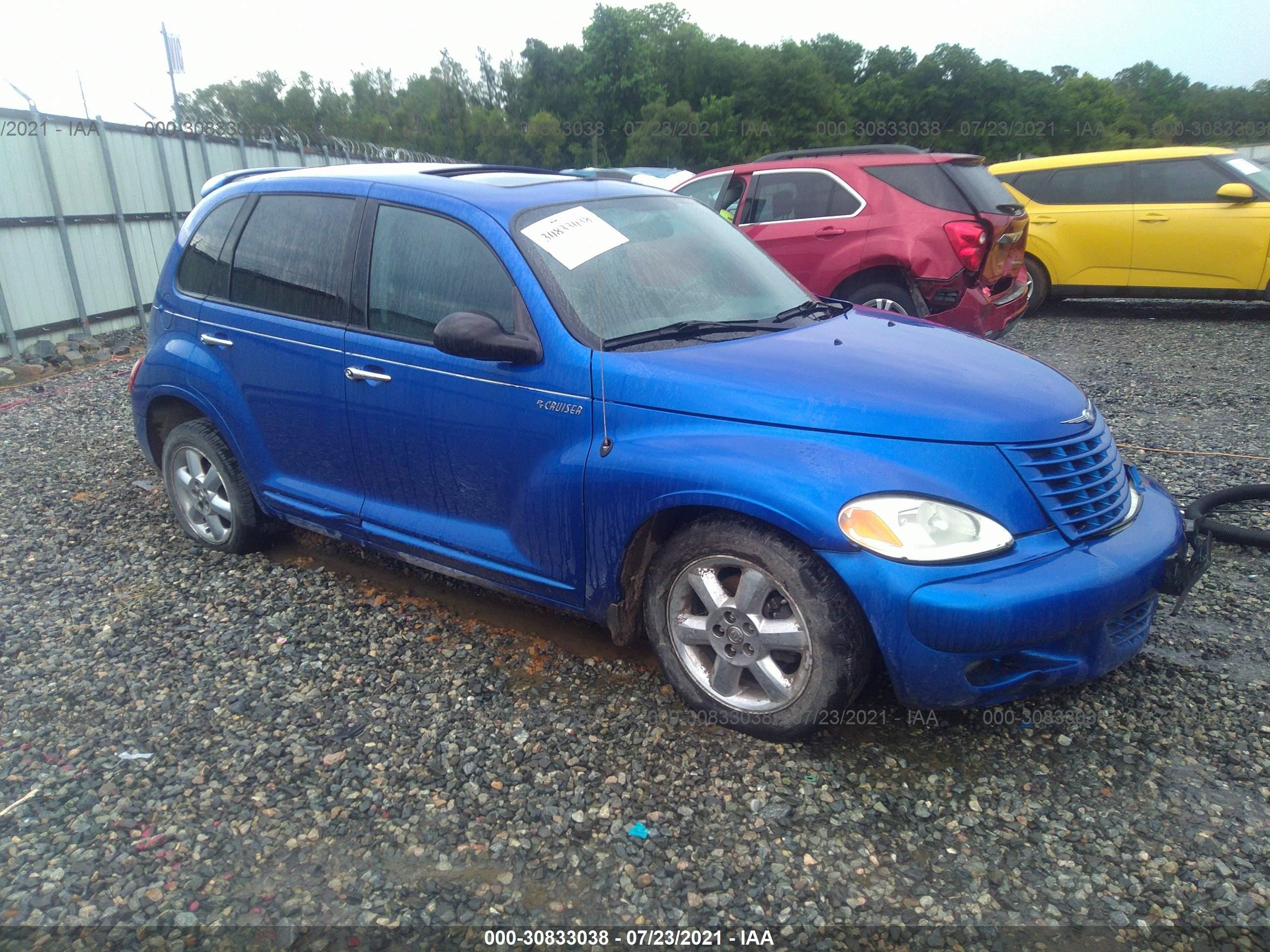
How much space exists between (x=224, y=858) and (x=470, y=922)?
76cm

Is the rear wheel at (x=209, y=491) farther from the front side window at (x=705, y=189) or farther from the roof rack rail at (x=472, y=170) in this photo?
the front side window at (x=705, y=189)

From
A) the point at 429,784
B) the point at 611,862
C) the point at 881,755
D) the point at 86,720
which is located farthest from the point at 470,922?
the point at 86,720

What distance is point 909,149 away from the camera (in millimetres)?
7879

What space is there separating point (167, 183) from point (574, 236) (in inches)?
433

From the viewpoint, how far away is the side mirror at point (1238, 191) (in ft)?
30.9

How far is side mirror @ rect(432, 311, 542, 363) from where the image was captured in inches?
123

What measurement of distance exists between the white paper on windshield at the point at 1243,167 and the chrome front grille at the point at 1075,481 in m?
8.71

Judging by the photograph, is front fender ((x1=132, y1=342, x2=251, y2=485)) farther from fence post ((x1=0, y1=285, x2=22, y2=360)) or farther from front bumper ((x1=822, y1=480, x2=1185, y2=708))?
fence post ((x1=0, y1=285, x2=22, y2=360))

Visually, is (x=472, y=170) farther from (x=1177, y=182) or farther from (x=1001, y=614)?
(x=1177, y=182)

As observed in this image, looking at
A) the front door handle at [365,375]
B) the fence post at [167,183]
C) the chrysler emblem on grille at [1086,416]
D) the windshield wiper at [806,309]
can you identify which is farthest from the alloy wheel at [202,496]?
the fence post at [167,183]

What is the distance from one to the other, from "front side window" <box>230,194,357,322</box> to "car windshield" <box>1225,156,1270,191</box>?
9749 mm

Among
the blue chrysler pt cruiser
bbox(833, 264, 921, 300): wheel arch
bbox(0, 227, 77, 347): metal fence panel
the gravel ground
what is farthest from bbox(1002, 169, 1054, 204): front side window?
bbox(0, 227, 77, 347): metal fence panel

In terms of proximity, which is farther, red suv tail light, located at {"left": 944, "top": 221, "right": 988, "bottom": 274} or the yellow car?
the yellow car

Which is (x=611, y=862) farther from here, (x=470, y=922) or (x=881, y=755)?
(x=881, y=755)
